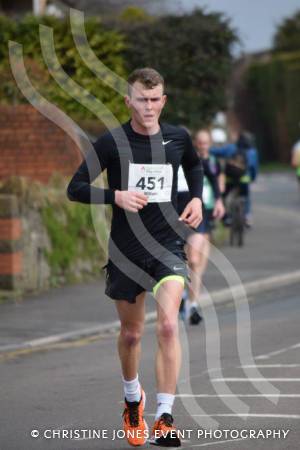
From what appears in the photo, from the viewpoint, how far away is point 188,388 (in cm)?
912

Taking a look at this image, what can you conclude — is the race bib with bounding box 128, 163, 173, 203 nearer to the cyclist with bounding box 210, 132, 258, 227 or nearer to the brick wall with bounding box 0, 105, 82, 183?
the brick wall with bounding box 0, 105, 82, 183

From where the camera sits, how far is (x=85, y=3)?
1362 inches

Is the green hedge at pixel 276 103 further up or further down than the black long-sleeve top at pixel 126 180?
further down

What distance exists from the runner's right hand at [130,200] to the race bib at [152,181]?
14 cm

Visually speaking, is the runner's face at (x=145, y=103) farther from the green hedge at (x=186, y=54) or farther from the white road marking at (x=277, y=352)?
the green hedge at (x=186, y=54)

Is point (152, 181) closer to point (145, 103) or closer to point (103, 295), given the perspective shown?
point (145, 103)

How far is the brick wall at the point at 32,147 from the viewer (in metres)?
17.2

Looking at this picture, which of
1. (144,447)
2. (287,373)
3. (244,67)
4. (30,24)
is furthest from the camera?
(244,67)

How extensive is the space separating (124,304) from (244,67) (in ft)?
183

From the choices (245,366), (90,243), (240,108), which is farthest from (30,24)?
(240,108)

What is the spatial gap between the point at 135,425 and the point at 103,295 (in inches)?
323

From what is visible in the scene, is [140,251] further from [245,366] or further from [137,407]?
[245,366]

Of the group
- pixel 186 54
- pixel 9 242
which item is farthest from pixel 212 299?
pixel 186 54

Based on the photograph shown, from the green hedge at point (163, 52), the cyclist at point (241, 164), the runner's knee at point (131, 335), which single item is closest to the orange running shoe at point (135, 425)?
the runner's knee at point (131, 335)
